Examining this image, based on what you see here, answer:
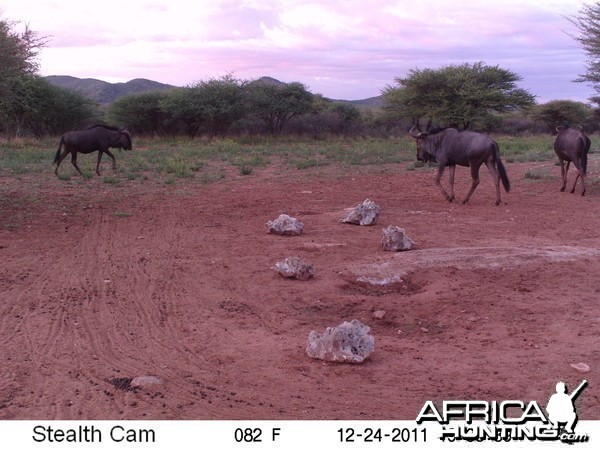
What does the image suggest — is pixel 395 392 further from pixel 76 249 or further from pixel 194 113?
pixel 194 113

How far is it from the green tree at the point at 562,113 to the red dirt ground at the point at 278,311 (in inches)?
1621

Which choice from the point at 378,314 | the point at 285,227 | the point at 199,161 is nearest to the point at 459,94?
the point at 199,161

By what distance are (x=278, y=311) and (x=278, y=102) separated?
39.4 m

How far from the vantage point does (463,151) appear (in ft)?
44.7

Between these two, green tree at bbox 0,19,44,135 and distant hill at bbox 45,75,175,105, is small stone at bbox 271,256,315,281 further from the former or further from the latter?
distant hill at bbox 45,75,175,105

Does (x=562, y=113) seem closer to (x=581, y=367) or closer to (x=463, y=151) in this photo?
(x=463, y=151)

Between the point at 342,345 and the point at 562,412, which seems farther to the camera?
the point at 342,345

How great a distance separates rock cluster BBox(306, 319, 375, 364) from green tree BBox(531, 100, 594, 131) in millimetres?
48757

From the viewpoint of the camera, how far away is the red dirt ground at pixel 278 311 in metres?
4.98

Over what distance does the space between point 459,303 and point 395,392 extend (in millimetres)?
2319

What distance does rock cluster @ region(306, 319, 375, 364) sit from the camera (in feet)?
18.2

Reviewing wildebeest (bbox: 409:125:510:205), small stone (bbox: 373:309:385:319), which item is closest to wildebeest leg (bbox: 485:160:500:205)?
wildebeest (bbox: 409:125:510:205)

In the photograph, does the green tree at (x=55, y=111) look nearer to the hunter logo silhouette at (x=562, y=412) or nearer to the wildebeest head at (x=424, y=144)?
the wildebeest head at (x=424, y=144)

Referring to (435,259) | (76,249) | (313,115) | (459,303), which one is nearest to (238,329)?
(459,303)
